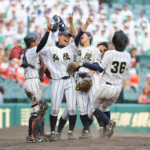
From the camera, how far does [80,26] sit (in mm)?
10977

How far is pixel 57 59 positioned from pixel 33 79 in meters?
0.46

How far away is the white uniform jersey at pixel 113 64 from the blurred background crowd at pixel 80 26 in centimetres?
372

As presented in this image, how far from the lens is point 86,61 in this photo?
213 inches

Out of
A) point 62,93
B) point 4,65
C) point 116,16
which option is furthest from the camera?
point 116,16

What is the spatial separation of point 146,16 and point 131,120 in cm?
627

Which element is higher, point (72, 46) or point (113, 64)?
point (72, 46)

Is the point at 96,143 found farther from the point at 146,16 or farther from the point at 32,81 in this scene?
the point at 146,16

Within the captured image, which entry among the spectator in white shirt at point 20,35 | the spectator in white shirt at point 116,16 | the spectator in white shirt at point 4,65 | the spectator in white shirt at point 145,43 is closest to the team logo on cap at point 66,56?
the spectator in white shirt at point 4,65

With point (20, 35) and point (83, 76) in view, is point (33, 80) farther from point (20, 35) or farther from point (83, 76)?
point (20, 35)

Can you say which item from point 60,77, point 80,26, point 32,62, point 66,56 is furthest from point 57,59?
point 80,26

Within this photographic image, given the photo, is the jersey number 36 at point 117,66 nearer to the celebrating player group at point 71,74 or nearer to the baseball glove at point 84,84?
the celebrating player group at point 71,74

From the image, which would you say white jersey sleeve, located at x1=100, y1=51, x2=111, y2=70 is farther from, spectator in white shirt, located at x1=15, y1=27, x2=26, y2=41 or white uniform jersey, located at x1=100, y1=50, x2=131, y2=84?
spectator in white shirt, located at x1=15, y1=27, x2=26, y2=41

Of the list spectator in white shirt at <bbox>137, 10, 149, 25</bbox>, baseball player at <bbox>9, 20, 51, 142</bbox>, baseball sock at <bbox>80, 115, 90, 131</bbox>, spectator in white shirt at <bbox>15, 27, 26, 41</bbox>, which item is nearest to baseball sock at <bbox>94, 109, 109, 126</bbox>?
baseball sock at <bbox>80, 115, 90, 131</bbox>

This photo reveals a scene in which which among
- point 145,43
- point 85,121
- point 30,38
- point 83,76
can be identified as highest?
point 145,43
